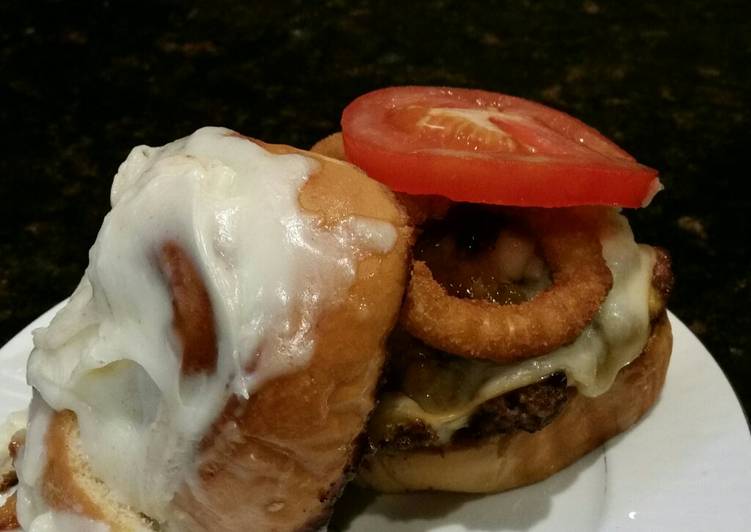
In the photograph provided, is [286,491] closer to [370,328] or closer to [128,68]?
[370,328]

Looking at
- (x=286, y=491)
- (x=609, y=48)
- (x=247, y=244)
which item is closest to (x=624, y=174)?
(x=247, y=244)

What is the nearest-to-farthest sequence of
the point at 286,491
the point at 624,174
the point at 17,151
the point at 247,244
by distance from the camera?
1. the point at 247,244
2. the point at 286,491
3. the point at 624,174
4. the point at 17,151

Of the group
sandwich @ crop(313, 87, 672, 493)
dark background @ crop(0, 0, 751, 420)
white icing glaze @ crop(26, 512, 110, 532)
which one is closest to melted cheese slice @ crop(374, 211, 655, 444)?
sandwich @ crop(313, 87, 672, 493)

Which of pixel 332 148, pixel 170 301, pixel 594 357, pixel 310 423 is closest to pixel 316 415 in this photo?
pixel 310 423

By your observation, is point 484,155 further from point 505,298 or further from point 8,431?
point 8,431

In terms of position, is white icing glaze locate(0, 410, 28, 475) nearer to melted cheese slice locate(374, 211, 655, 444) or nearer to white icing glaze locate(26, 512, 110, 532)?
white icing glaze locate(26, 512, 110, 532)

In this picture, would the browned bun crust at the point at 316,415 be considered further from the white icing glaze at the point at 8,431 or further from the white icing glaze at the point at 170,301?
the white icing glaze at the point at 8,431
